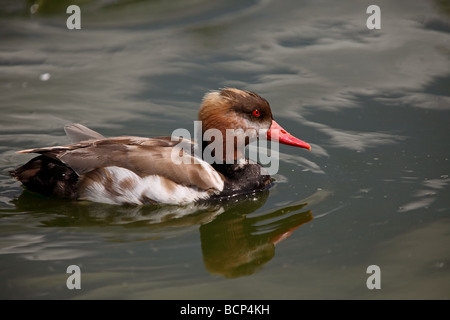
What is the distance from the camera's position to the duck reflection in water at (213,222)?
612cm

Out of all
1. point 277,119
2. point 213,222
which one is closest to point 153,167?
point 213,222

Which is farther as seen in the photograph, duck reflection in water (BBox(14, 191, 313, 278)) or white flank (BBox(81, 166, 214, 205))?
white flank (BBox(81, 166, 214, 205))

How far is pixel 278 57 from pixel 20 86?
398 cm

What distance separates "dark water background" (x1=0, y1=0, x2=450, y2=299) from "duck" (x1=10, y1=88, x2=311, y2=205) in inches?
6.5

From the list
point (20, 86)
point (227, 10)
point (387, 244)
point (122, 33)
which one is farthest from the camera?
point (227, 10)

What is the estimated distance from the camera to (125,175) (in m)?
6.89

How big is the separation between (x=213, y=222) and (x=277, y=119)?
8.77 ft

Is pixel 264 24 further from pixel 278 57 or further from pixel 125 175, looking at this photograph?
pixel 125 175

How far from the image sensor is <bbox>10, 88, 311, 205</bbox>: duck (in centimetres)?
689

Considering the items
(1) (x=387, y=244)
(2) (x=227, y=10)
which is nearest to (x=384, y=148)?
(1) (x=387, y=244)

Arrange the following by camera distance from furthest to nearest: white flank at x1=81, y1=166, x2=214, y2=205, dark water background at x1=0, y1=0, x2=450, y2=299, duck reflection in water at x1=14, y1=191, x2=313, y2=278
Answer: white flank at x1=81, y1=166, x2=214, y2=205
duck reflection in water at x1=14, y1=191, x2=313, y2=278
dark water background at x1=0, y1=0, x2=450, y2=299

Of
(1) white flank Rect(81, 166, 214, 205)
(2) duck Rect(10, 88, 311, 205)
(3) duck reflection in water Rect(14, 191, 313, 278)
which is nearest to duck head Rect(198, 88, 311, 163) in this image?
(2) duck Rect(10, 88, 311, 205)

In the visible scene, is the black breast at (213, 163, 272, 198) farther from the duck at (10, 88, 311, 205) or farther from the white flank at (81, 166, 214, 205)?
the white flank at (81, 166, 214, 205)

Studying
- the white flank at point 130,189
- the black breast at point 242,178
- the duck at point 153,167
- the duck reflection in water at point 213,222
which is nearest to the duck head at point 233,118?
the duck at point 153,167
